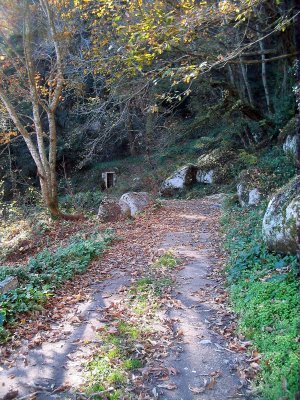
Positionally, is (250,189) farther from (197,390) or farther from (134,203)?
(197,390)

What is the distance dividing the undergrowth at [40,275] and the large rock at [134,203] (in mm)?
4432

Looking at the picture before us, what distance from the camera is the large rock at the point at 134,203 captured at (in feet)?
45.1

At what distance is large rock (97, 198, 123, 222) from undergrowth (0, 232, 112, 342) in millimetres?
3857

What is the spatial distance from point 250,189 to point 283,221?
578cm

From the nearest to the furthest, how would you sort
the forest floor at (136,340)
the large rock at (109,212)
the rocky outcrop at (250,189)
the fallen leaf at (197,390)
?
the fallen leaf at (197,390) → the forest floor at (136,340) → the rocky outcrop at (250,189) → the large rock at (109,212)

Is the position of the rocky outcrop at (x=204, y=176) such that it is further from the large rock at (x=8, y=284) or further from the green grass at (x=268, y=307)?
the large rock at (x=8, y=284)

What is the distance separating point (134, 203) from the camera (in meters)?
14.1

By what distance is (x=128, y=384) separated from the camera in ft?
12.3

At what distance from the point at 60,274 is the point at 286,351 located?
180 inches

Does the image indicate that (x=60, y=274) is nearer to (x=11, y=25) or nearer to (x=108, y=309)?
(x=108, y=309)

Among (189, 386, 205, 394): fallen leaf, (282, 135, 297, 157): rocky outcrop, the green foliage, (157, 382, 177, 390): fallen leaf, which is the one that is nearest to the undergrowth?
(157, 382, 177, 390): fallen leaf

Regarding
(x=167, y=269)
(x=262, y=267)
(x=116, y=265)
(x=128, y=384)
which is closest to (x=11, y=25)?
(x=116, y=265)

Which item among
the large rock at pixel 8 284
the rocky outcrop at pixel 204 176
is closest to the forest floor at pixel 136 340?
the large rock at pixel 8 284

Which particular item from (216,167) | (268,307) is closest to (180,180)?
(216,167)
